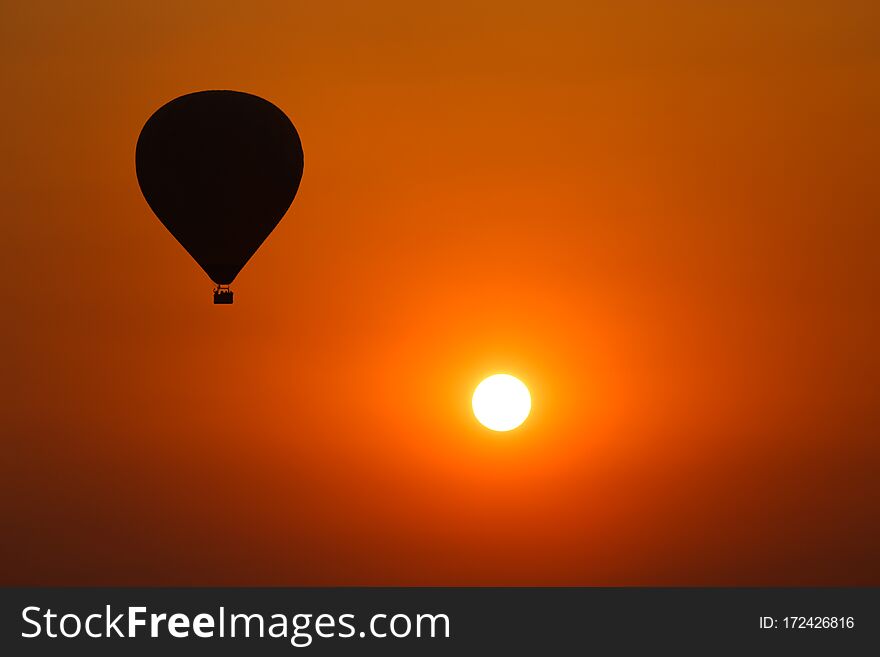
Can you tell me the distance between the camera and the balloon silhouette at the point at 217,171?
3381 centimetres

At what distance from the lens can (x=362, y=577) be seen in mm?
72375

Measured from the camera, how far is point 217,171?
111 ft

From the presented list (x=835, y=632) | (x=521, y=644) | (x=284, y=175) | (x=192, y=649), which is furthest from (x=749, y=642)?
(x=284, y=175)

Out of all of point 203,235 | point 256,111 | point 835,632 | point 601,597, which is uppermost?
point 601,597

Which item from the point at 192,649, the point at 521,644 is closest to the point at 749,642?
the point at 521,644

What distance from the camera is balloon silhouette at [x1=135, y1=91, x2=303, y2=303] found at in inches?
1331

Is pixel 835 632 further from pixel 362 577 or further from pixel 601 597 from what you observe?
pixel 362 577

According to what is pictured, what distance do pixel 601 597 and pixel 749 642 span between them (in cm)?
1437

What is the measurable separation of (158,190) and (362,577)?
40454 millimetres

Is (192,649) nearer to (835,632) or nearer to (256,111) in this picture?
(835,632)

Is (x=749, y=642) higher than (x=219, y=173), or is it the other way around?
(x=749, y=642)

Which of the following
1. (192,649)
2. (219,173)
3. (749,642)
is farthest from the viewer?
(192,649)

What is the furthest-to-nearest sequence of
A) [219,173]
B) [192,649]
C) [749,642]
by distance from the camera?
[192,649]
[749,642]
[219,173]

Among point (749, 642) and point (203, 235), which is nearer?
point (203, 235)
